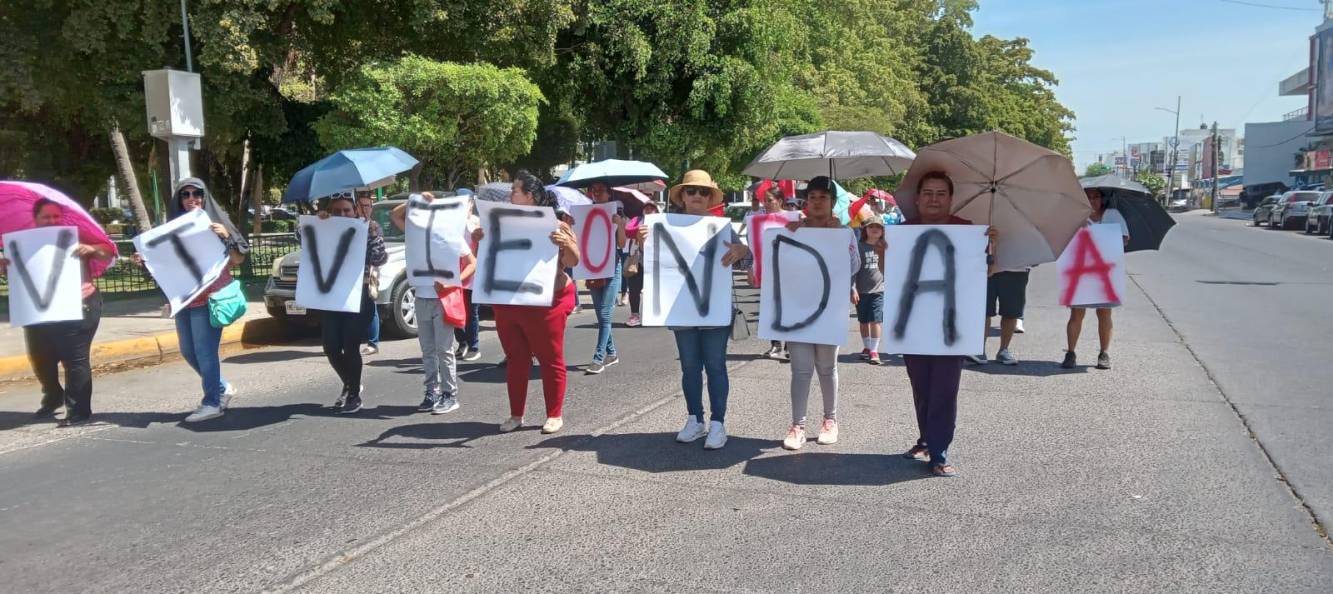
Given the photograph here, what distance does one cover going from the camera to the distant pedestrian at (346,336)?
283 inches

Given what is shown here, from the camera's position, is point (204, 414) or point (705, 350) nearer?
point (705, 350)

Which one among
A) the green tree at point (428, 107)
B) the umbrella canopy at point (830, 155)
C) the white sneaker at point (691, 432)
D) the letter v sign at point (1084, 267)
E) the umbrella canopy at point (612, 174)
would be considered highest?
the green tree at point (428, 107)

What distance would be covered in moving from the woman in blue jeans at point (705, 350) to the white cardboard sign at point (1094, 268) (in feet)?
13.2

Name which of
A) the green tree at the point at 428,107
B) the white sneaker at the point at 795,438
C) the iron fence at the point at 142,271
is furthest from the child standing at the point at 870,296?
the iron fence at the point at 142,271

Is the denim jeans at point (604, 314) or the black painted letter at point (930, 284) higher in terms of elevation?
the black painted letter at point (930, 284)

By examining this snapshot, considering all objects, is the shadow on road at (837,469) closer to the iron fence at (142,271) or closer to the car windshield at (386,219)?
the car windshield at (386,219)

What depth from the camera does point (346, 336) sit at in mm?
7211

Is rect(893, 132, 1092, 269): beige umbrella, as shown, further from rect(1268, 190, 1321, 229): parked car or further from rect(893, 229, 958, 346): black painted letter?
rect(1268, 190, 1321, 229): parked car

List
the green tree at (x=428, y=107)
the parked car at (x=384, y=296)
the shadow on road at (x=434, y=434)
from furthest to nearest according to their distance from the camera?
the green tree at (x=428, y=107)
the parked car at (x=384, y=296)
the shadow on road at (x=434, y=434)

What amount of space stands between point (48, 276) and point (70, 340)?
49 cm

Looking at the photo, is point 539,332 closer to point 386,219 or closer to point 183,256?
point 183,256

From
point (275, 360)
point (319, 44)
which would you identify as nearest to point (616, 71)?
point (319, 44)

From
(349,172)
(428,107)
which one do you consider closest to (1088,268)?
(349,172)

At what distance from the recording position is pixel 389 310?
11406mm
